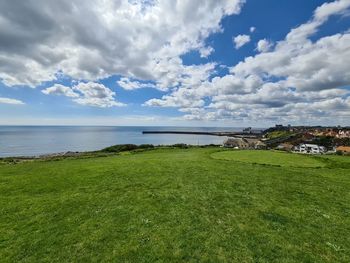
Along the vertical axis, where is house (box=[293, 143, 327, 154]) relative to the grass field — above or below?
below

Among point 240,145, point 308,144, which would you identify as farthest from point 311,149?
point 308,144

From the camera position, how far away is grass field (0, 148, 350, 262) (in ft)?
21.5

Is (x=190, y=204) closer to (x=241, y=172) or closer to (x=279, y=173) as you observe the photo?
(x=241, y=172)

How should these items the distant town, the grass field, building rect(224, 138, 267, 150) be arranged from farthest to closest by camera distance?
1. the distant town
2. building rect(224, 138, 267, 150)
3. the grass field

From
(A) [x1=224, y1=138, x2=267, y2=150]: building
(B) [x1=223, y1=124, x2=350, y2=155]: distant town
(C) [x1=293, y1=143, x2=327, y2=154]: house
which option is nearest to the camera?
(C) [x1=293, y1=143, x2=327, y2=154]: house

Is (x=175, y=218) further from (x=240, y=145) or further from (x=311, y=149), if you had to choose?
(x=311, y=149)

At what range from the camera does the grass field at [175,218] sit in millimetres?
6562

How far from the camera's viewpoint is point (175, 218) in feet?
28.4

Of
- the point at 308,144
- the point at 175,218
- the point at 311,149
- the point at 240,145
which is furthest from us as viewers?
the point at 308,144

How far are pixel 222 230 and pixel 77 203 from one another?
6.26 metres

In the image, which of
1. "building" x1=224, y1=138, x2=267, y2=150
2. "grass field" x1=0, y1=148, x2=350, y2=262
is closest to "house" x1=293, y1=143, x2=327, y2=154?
"building" x1=224, y1=138, x2=267, y2=150

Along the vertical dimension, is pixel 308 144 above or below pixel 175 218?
below

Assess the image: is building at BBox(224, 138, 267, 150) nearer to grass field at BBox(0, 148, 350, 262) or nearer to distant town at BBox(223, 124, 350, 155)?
distant town at BBox(223, 124, 350, 155)

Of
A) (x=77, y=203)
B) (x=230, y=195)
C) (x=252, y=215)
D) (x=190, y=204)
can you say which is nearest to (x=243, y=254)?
(x=252, y=215)
